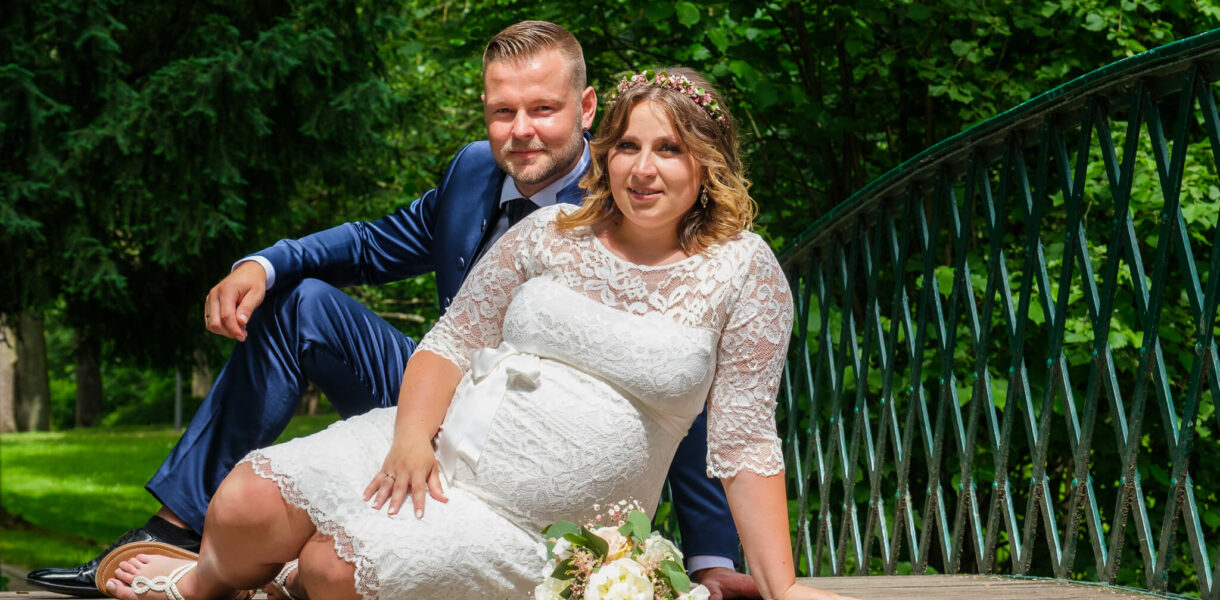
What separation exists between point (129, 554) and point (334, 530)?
28.3 inches

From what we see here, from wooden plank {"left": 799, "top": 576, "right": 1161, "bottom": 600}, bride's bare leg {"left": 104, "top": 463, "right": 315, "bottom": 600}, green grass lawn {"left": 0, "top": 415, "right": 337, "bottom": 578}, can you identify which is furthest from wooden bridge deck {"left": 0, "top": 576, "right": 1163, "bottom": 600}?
green grass lawn {"left": 0, "top": 415, "right": 337, "bottom": 578}

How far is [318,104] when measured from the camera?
7602mm

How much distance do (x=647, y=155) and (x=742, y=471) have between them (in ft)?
2.13

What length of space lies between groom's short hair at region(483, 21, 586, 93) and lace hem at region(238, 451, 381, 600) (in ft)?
3.74

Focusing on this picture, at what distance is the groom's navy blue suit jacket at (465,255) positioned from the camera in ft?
9.89

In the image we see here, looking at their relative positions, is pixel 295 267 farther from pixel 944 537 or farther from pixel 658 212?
pixel 944 537

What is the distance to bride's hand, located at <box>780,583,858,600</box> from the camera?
7.42 feet

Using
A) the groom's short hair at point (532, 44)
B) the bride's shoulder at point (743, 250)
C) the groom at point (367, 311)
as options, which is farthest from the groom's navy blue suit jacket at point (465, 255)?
the bride's shoulder at point (743, 250)

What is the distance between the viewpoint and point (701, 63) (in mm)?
5027

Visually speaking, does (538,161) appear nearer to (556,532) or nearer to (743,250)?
(743,250)

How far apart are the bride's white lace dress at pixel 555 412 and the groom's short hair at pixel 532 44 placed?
25.5 inches

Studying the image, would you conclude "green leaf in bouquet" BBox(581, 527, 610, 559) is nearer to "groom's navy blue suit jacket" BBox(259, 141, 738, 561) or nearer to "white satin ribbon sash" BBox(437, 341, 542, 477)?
A: "white satin ribbon sash" BBox(437, 341, 542, 477)

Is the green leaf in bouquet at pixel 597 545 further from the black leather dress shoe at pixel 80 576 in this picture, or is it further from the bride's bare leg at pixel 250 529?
the black leather dress shoe at pixel 80 576

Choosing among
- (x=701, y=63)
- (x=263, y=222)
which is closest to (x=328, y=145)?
(x=263, y=222)
